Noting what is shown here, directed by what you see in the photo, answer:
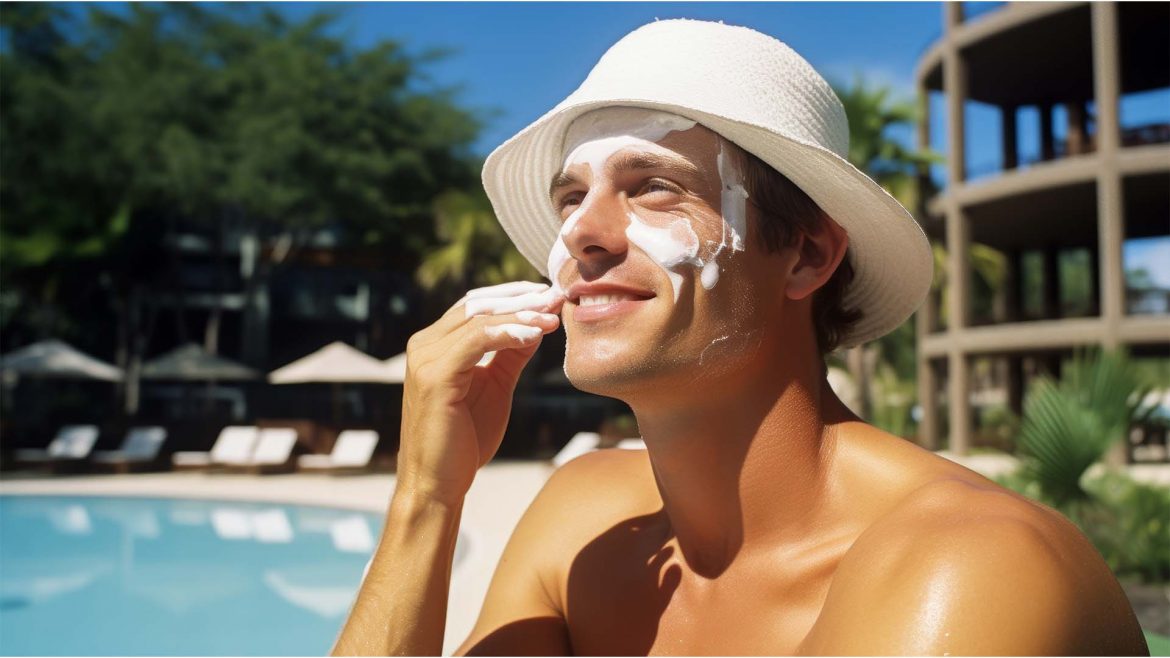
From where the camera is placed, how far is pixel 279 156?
27.8 meters

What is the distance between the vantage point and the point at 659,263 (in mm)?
1950

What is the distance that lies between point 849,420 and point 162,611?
31.8 ft

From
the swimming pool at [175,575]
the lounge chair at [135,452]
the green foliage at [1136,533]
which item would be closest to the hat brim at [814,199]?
the swimming pool at [175,575]

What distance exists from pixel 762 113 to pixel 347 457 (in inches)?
804

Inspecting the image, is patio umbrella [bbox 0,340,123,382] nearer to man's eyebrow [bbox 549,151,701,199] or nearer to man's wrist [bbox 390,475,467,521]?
man's wrist [bbox 390,475,467,521]

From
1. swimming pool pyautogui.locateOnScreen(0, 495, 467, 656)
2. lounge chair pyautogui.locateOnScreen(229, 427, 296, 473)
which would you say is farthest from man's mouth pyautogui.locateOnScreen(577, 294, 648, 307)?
lounge chair pyautogui.locateOnScreen(229, 427, 296, 473)

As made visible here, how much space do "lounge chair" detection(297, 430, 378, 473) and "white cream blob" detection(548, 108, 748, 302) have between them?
19876 millimetres

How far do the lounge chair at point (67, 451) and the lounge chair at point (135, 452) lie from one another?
1.11 ft

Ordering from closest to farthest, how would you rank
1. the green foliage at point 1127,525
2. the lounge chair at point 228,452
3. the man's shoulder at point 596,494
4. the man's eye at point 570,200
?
the man's eye at point 570,200 < the man's shoulder at point 596,494 < the green foliage at point 1127,525 < the lounge chair at point 228,452

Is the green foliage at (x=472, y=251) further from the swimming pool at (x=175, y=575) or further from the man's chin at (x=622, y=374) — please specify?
the man's chin at (x=622, y=374)

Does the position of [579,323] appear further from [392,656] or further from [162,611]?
[162,611]

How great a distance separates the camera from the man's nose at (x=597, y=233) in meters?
1.97

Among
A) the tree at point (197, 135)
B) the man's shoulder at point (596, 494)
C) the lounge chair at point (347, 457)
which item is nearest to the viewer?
the man's shoulder at point (596, 494)

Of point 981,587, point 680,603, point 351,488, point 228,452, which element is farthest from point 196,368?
point 981,587
